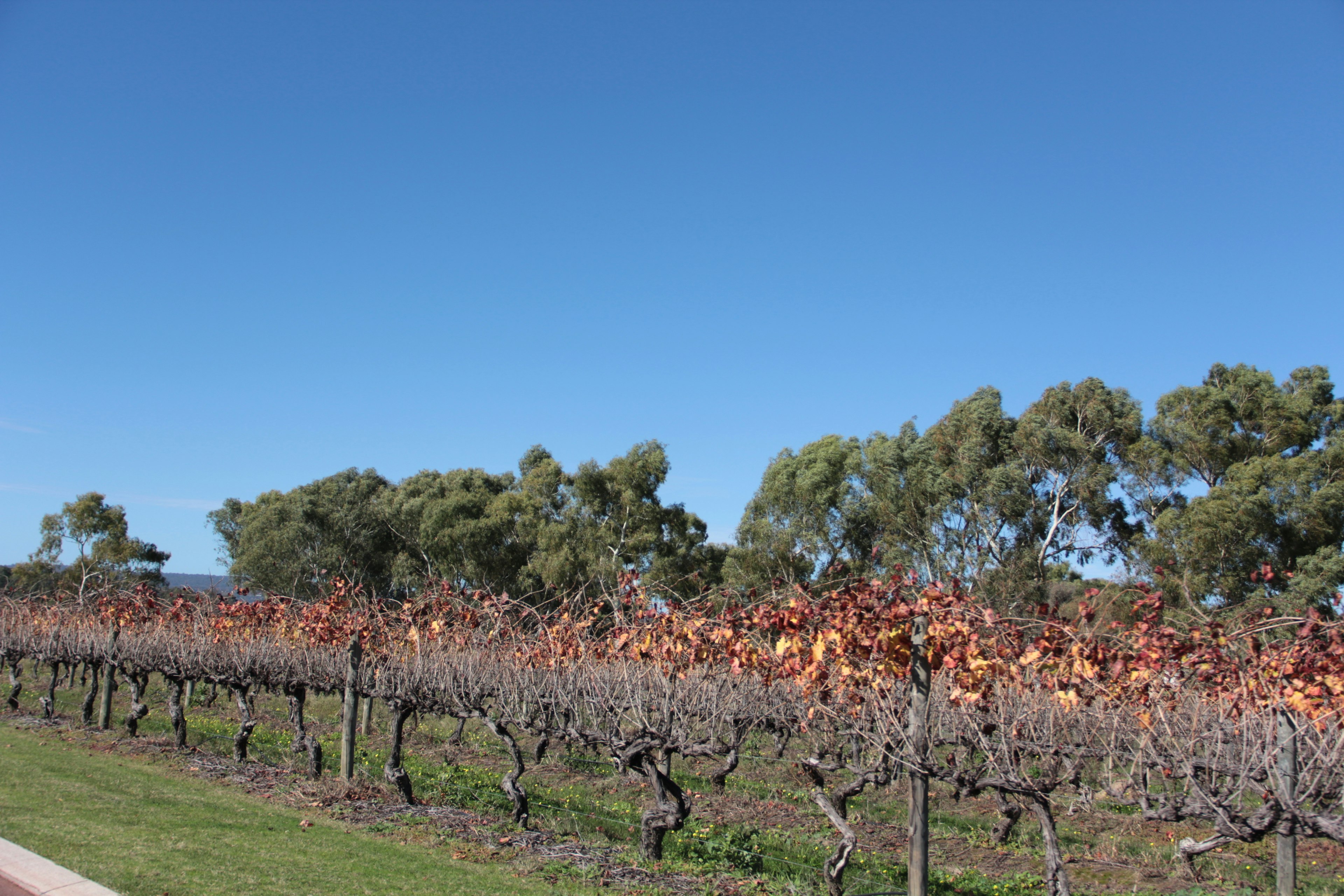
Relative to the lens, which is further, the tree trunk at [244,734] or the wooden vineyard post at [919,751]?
the tree trunk at [244,734]

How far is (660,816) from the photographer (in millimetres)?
9461

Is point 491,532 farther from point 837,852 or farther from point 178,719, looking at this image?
point 837,852

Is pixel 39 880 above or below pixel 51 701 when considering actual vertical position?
above

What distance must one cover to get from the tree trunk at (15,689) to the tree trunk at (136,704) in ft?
14.2

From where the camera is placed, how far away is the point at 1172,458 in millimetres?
33062

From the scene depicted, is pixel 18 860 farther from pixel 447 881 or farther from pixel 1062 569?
pixel 1062 569

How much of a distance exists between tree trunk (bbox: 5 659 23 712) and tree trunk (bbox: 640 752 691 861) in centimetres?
2019

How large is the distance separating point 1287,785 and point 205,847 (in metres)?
9.42

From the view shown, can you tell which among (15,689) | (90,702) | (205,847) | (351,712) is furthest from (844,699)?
(15,689)

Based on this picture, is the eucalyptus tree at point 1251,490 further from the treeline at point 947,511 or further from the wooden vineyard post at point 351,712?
the wooden vineyard post at point 351,712

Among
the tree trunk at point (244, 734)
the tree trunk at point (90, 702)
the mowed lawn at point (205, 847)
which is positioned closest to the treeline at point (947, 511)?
the tree trunk at point (90, 702)

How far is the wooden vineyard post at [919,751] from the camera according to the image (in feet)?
20.8

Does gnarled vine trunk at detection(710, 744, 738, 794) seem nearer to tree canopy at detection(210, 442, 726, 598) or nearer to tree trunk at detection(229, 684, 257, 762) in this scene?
tree trunk at detection(229, 684, 257, 762)

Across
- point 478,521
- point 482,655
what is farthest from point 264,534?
point 482,655
